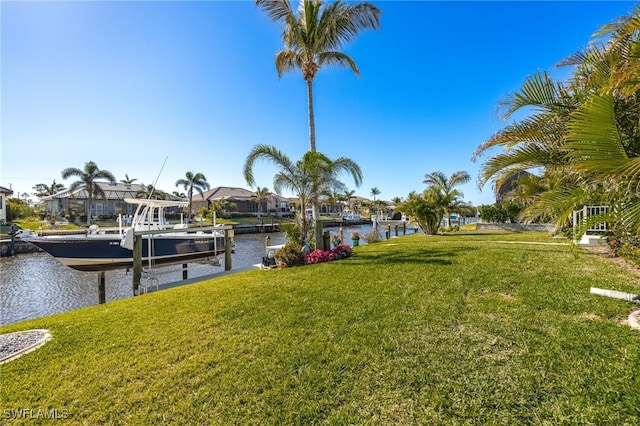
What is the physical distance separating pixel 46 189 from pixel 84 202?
31.1 metres

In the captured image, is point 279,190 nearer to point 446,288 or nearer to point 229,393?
point 446,288

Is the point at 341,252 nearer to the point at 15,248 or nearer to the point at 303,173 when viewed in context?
the point at 303,173

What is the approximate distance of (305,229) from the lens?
35.4ft

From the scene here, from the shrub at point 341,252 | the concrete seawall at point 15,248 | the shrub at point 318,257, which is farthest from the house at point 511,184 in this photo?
the concrete seawall at point 15,248

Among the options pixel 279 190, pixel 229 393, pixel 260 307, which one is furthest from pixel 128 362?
pixel 279 190

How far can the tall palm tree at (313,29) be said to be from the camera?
1095 cm

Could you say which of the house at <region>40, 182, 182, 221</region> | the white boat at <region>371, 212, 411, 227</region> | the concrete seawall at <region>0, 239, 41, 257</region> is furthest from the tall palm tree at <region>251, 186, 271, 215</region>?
the concrete seawall at <region>0, 239, 41, 257</region>

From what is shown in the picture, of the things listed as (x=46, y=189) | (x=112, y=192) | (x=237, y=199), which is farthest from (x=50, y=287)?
(x=46, y=189)

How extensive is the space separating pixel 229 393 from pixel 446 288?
415 cm

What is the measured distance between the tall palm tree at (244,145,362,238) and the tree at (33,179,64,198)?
73.7 m

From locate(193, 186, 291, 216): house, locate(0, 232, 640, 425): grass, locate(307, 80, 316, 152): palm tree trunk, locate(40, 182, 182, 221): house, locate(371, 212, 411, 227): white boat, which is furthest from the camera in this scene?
locate(193, 186, 291, 216): house

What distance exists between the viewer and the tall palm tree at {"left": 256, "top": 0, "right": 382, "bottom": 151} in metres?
10.9

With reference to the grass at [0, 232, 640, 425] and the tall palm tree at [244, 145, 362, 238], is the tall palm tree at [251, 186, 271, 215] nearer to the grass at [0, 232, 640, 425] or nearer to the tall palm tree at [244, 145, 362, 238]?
the tall palm tree at [244, 145, 362, 238]

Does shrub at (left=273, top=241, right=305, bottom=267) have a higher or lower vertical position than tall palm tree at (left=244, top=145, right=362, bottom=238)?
lower
